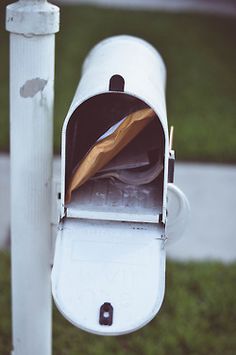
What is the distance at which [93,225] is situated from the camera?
190 cm

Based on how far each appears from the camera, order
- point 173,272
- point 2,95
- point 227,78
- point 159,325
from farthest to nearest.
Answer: point 227,78 < point 2,95 < point 173,272 < point 159,325

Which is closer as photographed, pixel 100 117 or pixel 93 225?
pixel 93 225

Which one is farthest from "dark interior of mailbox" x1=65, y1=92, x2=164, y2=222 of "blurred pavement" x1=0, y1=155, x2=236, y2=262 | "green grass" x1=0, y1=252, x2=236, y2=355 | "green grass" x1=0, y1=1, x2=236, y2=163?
"green grass" x1=0, y1=1, x2=236, y2=163

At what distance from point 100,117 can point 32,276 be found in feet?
1.85

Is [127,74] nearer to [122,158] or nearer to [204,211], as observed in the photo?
[122,158]

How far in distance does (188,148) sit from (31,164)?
3437 mm

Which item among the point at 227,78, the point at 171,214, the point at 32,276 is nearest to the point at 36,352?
the point at 32,276

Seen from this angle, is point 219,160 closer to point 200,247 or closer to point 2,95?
point 200,247

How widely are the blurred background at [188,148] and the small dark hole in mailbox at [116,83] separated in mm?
1690

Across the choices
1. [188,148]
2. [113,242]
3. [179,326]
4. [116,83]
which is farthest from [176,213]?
[188,148]

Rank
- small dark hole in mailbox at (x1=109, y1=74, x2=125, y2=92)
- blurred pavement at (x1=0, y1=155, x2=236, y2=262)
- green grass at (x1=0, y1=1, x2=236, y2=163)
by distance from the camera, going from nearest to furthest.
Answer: small dark hole in mailbox at (x1=109, y1=74, x2=125, y2=92) → blurred pavement at (x1=0, y1=155, x2=236, y2=262) → green grass at (x1=0, y1=1, x2=236, y2=163)

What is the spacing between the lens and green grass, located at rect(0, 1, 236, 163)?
5680 mm

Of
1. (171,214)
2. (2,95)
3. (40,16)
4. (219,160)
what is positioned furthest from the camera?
(2,95)

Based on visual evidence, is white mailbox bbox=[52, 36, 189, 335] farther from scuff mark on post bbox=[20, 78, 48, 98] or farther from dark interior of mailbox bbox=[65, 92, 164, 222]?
scuff mark on post bbox=[20, 78, 48, 98]
